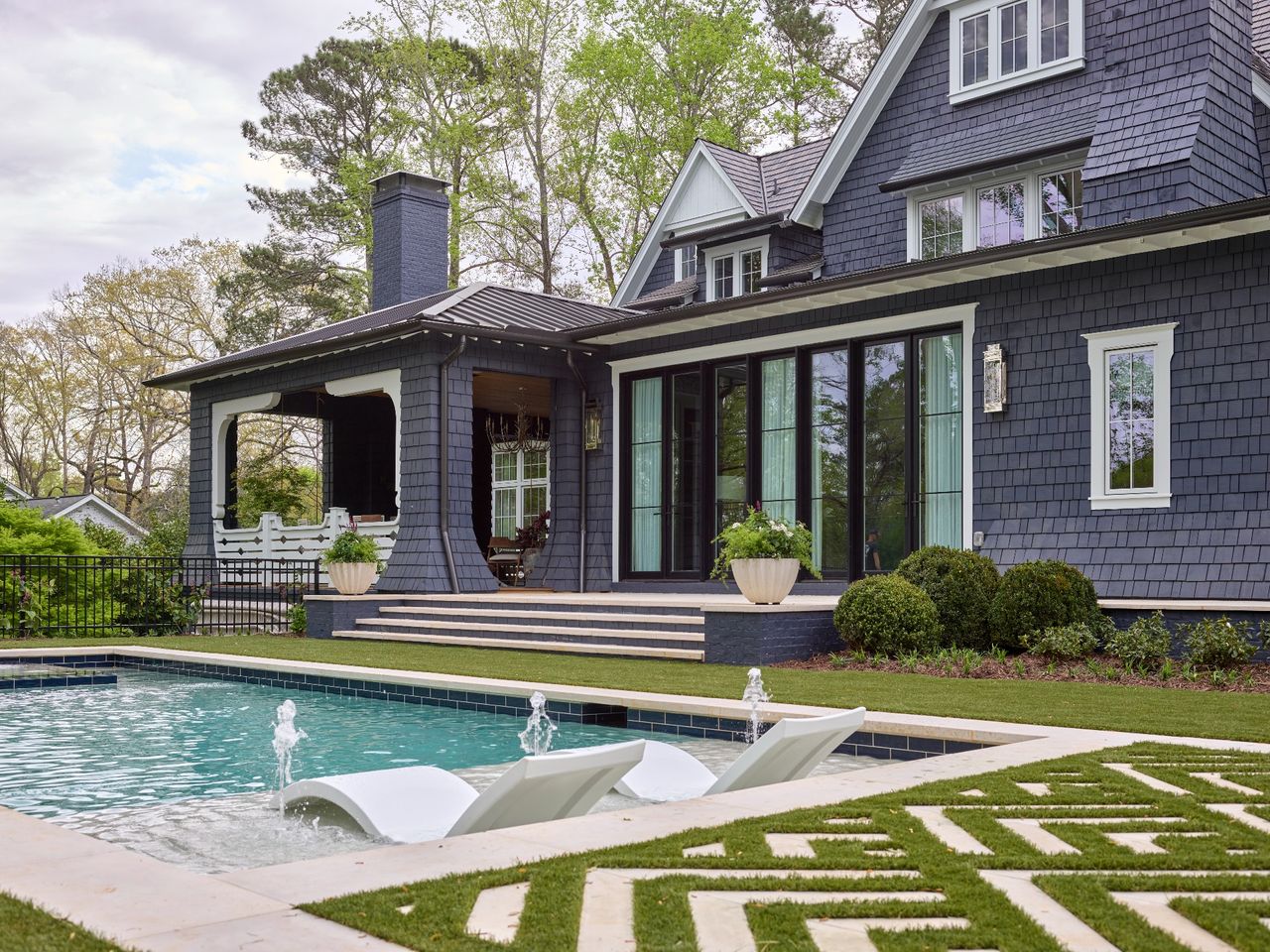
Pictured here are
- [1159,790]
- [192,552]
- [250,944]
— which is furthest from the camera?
[192,552]

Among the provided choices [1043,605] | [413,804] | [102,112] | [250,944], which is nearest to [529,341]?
[1043,605]

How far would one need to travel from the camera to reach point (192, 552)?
19.9m

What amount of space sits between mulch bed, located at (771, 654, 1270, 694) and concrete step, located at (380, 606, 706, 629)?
5.22 ft

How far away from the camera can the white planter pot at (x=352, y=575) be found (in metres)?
15.1

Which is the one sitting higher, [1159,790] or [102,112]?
[102,112]

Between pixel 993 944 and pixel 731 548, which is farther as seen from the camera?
pixel 731 548

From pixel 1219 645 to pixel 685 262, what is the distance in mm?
12502

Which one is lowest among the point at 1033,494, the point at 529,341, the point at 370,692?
the point at 370,692

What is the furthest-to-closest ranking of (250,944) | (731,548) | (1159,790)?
(731,548) → (1159,790) → (250,944)

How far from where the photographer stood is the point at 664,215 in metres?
19.3

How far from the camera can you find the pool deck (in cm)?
291

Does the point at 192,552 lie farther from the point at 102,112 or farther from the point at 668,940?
the point at 668,940

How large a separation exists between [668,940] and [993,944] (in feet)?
2.50

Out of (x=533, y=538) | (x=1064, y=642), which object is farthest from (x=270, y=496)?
(x=1064, y=642)
